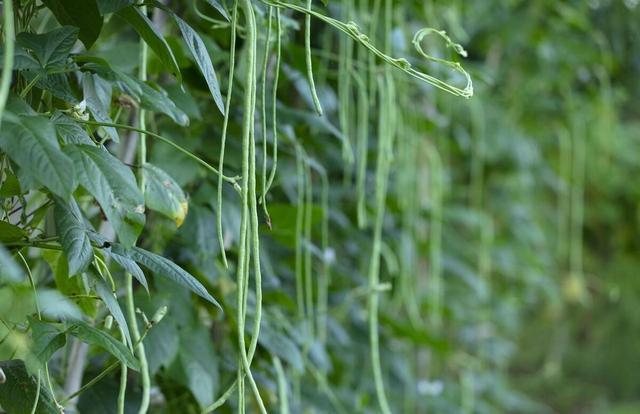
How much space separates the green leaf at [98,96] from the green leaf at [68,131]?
64 mm

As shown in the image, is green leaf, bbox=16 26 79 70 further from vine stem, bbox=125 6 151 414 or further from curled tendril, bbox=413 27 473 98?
curled tendril, bbox=413 27 473 98

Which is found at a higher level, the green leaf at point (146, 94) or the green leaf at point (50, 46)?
the green leaf at point (50, 46)

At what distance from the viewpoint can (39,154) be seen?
45 cm

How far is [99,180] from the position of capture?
503 mm

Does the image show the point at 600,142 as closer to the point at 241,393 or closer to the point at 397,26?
the point at 397,26

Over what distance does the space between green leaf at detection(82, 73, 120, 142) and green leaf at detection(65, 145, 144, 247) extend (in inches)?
3.6

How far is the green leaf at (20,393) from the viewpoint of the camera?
1.85 ft

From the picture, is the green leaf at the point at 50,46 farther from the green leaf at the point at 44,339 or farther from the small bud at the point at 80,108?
the green leaf at the point at 44,339

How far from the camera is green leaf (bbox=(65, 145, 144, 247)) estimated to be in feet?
1.63

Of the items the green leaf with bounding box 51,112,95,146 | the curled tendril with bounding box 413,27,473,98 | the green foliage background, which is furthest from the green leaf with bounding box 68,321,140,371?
the curled tendril with bounding box 413,27,473,98

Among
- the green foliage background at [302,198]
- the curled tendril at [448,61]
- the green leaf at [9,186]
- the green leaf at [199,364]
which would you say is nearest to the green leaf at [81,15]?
the green foliage background at [302,198]

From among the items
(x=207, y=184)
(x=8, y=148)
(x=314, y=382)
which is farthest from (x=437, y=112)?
(x=8, y=148)

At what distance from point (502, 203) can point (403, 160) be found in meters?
1.09

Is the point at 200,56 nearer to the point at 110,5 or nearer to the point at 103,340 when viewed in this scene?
the point at 110,5
